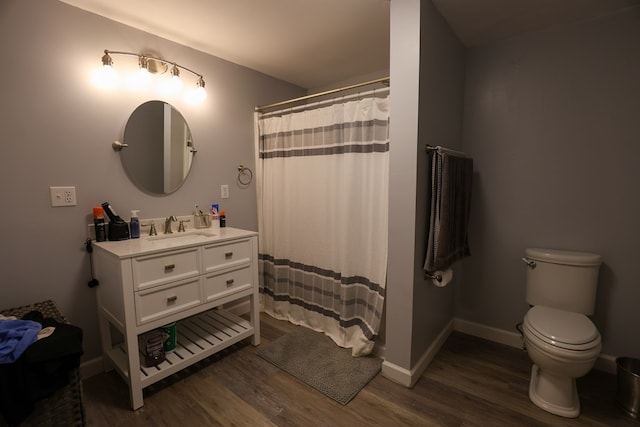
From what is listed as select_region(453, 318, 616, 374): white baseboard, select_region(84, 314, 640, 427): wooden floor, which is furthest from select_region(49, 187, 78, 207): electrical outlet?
select_region(453, 318, 616, 374): white baseboard

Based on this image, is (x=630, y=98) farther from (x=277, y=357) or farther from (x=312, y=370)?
(x=277, y=357)

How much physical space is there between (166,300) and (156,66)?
161cm

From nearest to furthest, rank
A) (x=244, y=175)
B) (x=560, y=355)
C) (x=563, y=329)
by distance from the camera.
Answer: (x=560, y=355) < (x=563, y=329) < (x=244, y=175)

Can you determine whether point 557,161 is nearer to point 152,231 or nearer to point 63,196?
point 152,231

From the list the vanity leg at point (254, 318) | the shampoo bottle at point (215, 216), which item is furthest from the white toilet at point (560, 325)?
the shampoo bottle at point (215, 216)

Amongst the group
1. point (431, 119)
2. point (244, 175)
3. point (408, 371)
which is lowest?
point (408, 371)

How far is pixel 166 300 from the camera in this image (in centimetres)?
168

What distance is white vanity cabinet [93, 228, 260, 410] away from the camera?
1.55 meters

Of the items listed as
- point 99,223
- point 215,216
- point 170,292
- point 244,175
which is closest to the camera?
point 170,292

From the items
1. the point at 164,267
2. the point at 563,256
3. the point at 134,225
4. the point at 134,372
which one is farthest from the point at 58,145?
the point at 563,256

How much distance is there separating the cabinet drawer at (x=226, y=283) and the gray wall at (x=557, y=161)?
1.80 metres

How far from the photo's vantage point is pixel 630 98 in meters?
1.75

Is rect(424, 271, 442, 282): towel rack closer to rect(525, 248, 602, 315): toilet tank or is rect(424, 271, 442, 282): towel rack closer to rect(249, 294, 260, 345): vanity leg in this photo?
rect(525, 248, 602, 315): toilet tank

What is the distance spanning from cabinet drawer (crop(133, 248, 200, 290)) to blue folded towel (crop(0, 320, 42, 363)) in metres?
0.42
